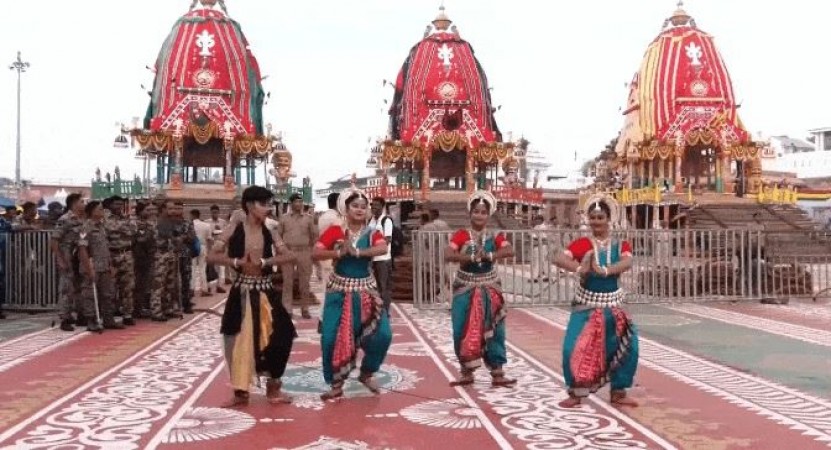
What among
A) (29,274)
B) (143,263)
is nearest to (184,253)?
(143,263)

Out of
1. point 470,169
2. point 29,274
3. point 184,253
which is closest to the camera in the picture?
point 184,253

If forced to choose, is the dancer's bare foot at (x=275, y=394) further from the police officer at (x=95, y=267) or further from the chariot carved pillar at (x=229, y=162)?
the chariot carved pillar at (x=229, y=162)

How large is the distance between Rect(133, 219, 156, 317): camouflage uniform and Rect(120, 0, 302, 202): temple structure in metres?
19.2

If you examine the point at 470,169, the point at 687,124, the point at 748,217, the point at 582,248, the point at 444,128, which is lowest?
the point at 582,248

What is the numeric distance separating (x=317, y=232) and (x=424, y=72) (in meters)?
25.0

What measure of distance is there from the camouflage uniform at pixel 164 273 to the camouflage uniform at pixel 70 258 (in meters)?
0.94

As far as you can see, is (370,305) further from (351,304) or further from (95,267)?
(95,267)

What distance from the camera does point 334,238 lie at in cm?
571

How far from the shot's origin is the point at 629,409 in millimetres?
5320

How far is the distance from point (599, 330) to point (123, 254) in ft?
20.9

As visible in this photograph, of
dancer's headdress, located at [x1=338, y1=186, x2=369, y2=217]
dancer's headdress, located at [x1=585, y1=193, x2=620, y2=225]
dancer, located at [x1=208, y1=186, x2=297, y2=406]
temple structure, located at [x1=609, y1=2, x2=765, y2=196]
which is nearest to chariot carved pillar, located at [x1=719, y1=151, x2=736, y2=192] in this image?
temple structure, located at [x1=609, y1=2, x2=765, y2=196]

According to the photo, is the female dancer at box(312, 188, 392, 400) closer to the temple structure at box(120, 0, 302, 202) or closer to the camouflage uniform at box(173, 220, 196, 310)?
the camouflage uniform at box(173, 220, 196, 310)

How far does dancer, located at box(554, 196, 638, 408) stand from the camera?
536 cm

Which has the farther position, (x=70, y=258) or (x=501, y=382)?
(x=70, y=258)
